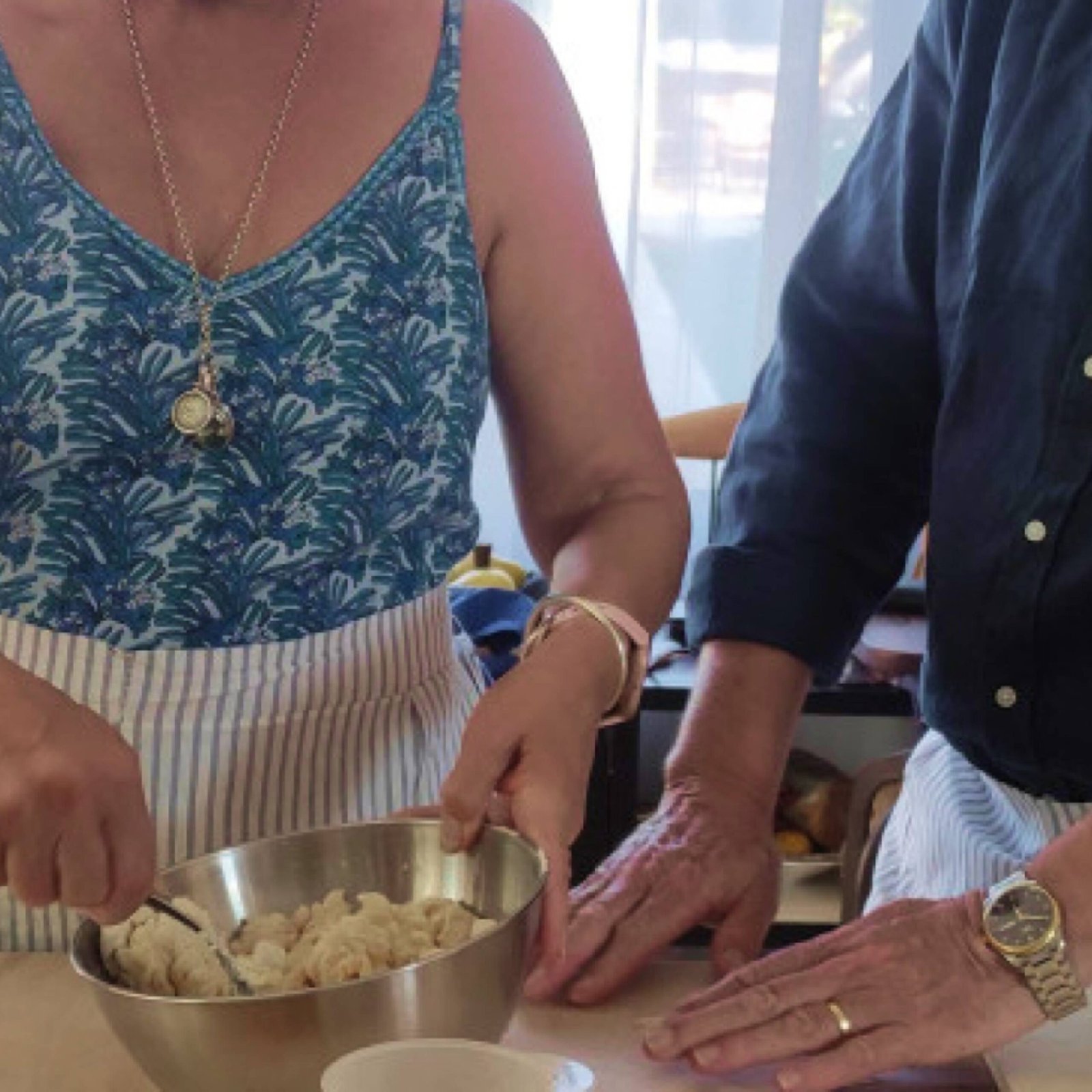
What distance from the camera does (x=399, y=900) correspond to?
3.07 feet

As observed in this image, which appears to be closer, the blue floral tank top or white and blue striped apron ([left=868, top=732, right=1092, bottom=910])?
the blue floral tank top

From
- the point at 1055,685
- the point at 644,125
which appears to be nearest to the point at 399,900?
the point at 1055,685

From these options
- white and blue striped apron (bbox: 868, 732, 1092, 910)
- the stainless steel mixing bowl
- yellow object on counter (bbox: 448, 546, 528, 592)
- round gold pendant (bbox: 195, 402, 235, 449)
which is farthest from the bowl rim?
yellow object on counter (bbox: 448, 546, 528, 592)

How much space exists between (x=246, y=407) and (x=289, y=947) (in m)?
0.33

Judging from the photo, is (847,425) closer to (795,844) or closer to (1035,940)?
(1035,940)

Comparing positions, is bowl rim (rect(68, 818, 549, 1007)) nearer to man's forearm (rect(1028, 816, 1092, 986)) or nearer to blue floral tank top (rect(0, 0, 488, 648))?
blue floral tank top (rect(0, 0, 488, 648))

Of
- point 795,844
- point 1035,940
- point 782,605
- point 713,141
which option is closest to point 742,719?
point 782,605

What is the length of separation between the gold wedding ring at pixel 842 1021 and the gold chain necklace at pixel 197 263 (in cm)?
47

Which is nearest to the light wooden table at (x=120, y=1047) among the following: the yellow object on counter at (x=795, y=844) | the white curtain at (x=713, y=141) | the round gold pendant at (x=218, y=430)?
the round gold pendant at (x=218, y=430)

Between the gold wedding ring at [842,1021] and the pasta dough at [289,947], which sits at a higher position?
the pasta dough at [289,947]

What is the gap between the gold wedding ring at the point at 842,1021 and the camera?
905mm

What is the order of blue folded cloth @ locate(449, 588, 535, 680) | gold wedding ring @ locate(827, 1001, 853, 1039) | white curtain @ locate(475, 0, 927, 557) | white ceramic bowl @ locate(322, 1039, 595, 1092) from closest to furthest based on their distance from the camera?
1. white ceramic bowl @ locate(322, 1039, 595, 1092)
2. gold wedding ring @ locate(827, 1001, 853, 1039)
3. blue folded cloth @ locate(449, 588, 535, 680)
4. white curtain @ locate(475, 0, 927, 557)

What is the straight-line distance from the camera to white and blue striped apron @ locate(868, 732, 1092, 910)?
3.77 feet

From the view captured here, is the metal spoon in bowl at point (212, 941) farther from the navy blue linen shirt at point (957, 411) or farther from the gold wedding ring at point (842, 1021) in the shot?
the navy blue linen shirt at point (957, 411)
